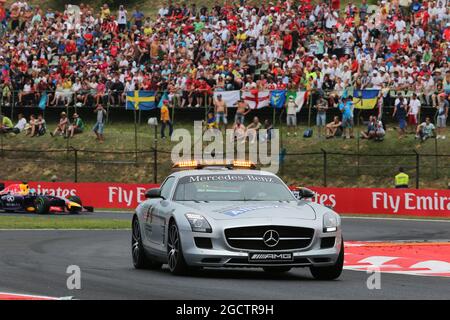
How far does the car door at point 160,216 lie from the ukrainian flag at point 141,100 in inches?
992

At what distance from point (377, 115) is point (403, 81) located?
1.84 metres

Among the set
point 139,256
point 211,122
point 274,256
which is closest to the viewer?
point 274,256

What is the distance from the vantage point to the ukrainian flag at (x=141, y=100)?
39.2 metres

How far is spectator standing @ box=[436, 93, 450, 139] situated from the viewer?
112ft

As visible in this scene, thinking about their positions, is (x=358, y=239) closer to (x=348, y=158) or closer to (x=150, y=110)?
(x=348, y=158)

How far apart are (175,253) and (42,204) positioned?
18740mm

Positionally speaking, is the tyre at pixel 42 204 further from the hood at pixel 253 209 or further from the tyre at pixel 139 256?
the hood at pixel 253 209

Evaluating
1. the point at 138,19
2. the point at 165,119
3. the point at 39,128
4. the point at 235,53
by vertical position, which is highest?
the point at 138,19

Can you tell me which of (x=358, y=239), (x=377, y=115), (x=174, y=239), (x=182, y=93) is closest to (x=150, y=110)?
(x=182, y=93)

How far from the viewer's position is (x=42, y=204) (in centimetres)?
3092

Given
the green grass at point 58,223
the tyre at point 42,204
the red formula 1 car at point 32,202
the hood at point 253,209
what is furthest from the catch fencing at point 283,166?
the hood at point 253,209

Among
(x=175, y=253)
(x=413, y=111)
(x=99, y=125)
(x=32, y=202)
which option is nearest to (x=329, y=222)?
(x=175, y=253)

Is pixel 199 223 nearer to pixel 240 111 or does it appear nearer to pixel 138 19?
pixel 240 111

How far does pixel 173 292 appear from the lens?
1090 centimetres
